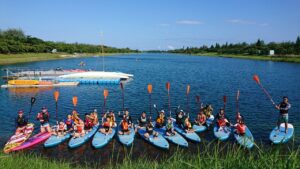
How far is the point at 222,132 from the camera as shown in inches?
862

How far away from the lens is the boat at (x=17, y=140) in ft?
61.7

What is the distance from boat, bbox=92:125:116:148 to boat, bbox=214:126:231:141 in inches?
281

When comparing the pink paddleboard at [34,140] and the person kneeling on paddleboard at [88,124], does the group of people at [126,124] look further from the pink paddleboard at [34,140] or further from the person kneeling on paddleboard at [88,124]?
the pink paddleboard at [34,140]

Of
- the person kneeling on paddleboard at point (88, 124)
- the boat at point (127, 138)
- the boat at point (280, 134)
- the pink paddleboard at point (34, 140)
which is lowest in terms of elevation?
the pink paddleboard at point (34, 140)

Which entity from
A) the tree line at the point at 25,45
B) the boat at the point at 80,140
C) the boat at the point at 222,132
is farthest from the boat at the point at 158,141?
the tree line at the point at 25,45

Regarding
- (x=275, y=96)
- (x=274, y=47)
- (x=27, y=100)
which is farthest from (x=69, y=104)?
(x=274, y=47)

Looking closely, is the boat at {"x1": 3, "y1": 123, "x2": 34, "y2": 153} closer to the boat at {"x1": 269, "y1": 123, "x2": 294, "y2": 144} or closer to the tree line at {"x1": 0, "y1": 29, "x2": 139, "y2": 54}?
the boat at {"x1": 269, "y1": 123, "x2": 294, "y2": 144}

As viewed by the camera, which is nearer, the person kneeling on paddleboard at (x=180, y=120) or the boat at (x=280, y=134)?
the boat at (x=280, y=134)

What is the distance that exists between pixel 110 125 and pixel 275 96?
89.5 feet

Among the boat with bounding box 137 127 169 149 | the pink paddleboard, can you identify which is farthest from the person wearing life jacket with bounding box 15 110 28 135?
A: the boat with bounding box 137 127 169 149

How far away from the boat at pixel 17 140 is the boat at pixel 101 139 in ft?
15.1

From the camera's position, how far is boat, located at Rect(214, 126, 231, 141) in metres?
21.1

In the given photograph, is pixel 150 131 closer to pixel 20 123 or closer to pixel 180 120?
pixel 180 120

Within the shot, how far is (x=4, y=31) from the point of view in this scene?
179 metres
